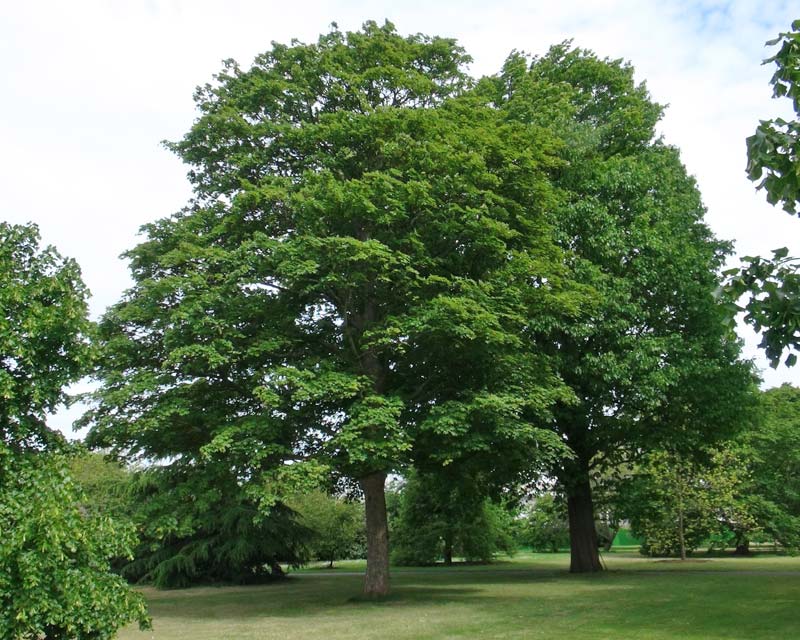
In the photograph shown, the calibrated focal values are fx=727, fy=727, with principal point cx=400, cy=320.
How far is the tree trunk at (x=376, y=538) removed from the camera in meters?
19.0

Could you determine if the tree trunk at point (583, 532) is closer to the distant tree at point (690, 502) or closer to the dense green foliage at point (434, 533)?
the distant tree at point (690, 502)

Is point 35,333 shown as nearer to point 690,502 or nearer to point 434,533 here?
point 690,502

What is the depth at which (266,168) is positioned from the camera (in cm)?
2014

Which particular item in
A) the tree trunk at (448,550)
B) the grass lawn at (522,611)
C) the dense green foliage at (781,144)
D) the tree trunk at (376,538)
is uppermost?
the dense green foliage at (781,144)

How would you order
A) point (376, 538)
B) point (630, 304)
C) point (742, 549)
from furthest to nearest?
point (742, 549)
point (630, 304)
point (376, 538)

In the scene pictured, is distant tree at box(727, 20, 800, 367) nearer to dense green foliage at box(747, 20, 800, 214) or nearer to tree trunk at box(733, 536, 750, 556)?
dense green foliage at box(747, 20, 800, 214)

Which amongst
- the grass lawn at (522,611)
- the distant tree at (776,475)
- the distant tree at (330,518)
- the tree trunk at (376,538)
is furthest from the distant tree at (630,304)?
the distant tree at (330,518)

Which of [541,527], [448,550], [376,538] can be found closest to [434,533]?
[448,550]

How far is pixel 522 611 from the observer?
605 inches

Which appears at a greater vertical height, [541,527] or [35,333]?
[35,333]

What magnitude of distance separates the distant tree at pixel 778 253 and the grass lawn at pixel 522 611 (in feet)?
17.6

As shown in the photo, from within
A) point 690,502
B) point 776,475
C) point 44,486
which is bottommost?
point 690,502

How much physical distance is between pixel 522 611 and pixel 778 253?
9.88m

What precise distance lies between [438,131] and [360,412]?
24.7 ft
